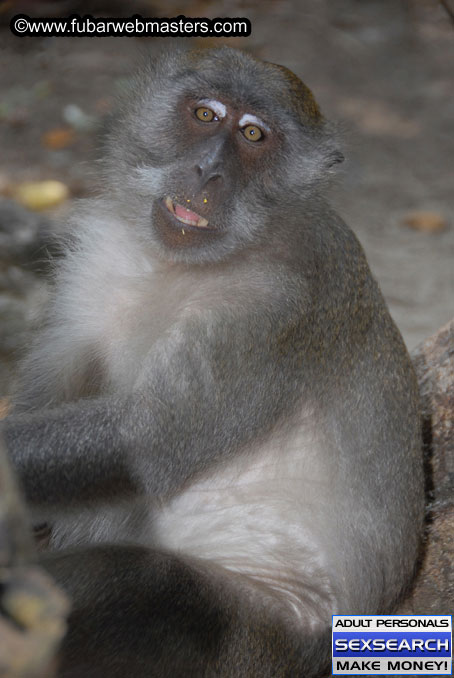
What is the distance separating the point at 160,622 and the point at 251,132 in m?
1.84

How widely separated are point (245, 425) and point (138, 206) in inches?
37.1

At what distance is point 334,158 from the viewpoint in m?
3.67

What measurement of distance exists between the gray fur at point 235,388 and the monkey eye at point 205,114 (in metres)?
0.06

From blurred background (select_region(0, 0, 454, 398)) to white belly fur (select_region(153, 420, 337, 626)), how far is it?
225 cm

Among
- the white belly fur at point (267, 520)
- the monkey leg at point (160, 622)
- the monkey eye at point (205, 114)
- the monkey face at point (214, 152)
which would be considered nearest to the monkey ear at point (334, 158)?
the monkey face at point (214, 152)

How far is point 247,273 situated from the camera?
3.38 m

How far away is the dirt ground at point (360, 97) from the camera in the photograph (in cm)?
709

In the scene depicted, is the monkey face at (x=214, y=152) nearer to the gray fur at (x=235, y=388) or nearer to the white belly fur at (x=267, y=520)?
the gray fur at (x=235, y=388)

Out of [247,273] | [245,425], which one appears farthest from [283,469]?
[247,273]

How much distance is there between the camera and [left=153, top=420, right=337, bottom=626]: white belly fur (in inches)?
132

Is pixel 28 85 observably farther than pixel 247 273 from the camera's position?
Yes

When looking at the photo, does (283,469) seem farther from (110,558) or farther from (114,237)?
(114,237)

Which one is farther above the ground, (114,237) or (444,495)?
(114,237)

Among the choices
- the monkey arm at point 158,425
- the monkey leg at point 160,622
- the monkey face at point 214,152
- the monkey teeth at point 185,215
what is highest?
the monkey face at point 214,152
